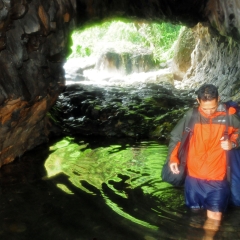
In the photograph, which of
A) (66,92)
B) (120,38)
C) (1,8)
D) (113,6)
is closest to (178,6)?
(113,6)

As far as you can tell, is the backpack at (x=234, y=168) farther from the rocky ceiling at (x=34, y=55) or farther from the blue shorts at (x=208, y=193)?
the rocky ceiling at (x=34, y=55)

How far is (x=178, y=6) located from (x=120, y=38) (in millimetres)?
15381

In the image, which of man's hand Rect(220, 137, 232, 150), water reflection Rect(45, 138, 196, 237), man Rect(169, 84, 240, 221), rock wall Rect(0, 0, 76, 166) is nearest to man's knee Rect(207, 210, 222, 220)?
man Rect(169, 84, 240, 221)

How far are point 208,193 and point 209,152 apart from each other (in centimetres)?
48

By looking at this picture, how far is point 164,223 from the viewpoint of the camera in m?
4.34

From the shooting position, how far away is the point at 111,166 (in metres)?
A: 6.44

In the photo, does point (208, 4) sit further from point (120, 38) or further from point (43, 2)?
point (120, 38)

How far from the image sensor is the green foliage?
80.4 feet

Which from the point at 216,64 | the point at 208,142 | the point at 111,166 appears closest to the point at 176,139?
the point at 208,142

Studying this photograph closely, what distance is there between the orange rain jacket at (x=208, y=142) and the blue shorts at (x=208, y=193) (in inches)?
2.8

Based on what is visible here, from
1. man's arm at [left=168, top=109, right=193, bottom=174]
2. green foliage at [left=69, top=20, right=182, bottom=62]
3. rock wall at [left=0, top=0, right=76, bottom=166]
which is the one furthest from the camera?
green foliage at [left=69, top=20, right=182, bottom=62]

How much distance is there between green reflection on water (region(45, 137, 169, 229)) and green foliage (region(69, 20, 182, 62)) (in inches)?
643

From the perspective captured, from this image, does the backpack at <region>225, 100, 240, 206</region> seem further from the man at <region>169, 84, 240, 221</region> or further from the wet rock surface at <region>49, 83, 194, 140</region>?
the wet rock surface at <region>49, 83, 194, 140</region>

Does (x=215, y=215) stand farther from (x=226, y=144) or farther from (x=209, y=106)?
(x=209, y=106)
